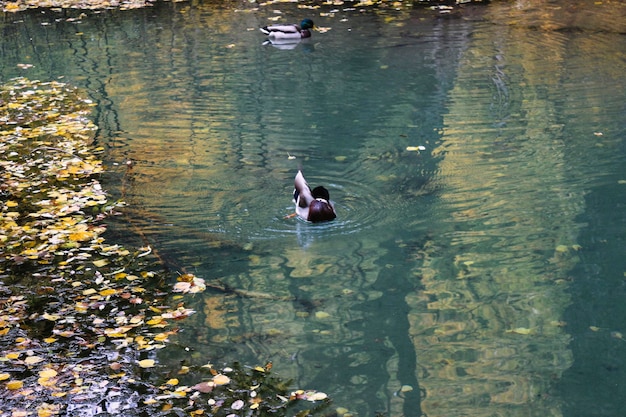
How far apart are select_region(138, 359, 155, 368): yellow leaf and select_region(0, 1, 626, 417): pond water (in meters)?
0.13

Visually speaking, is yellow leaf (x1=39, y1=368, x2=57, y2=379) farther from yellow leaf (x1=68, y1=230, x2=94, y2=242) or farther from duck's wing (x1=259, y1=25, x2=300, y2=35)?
duck's wing (x1=259, y1=25, x2=300, y2=35)

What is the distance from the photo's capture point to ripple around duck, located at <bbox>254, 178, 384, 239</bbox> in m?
7.23

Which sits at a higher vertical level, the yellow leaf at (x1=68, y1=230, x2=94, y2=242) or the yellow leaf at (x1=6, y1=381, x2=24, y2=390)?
the yellow leaf at (x1=68, y1=230, x2=94, y2=242)

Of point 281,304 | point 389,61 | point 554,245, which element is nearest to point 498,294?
point 554,245

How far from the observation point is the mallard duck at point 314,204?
7.18 metres

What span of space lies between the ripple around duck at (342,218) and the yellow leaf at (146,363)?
2.09 meters

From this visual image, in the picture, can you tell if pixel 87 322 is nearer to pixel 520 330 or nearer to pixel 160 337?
pixel 160 337

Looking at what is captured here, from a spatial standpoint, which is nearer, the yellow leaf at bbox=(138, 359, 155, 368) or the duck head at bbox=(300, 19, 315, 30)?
the yellow leaf at bbox=(138, 359, 155, 368)

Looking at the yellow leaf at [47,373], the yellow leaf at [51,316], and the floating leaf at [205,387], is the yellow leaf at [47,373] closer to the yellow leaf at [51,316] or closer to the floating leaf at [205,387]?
the yellow leaf at [51,316]

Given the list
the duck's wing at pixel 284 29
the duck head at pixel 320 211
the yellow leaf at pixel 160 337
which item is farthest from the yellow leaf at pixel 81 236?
the duck's wing at pixel 284 29

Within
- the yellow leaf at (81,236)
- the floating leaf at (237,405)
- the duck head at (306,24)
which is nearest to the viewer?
the floating leaf at (237,405)

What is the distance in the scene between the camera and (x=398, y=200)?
7.78 metres

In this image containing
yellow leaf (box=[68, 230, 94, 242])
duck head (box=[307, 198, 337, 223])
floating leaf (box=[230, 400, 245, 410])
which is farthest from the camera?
duck head (box=[307, 198, 337, 223])

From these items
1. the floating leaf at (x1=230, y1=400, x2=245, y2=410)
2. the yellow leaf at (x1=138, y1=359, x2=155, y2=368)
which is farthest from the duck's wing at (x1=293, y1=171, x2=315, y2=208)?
the floating leaf at (x1=230, y1=400, x2=245, y2=410)
